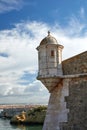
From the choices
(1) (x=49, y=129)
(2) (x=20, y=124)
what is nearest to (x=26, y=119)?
(2) (x=20, y=124)

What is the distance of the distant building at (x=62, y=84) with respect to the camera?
35.4 feet

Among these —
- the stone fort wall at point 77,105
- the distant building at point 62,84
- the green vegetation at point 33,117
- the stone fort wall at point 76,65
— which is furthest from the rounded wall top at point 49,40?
the green vegetation at point 33,117

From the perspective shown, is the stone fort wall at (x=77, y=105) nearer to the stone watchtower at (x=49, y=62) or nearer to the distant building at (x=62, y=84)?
the distant building at (x=62, y=84)

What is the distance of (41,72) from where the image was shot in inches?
463

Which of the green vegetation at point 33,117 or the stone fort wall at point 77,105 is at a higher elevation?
the stone fort wall at point 77,105

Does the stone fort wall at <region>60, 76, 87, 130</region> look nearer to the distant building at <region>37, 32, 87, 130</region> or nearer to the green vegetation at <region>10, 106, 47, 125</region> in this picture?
the distant building at <region>37, 32, 87, 130</region>

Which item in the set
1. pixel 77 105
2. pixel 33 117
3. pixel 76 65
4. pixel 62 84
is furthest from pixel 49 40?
pixel 33 117

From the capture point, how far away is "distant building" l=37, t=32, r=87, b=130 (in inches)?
425

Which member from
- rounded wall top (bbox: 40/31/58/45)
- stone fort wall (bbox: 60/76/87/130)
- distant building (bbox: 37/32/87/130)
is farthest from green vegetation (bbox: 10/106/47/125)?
stone fort wall (bbox: 60/76/87/130)

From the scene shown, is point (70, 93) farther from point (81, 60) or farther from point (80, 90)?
point (81, 60)

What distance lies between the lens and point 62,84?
1166 centimetres

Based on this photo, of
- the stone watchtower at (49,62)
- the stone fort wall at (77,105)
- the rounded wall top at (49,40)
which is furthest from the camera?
the rounded wall top at (49,40)

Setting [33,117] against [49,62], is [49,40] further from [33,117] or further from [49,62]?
[33,117]

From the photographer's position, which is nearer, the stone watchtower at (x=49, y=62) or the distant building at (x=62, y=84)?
the distant building at (x=62, y=84)
